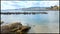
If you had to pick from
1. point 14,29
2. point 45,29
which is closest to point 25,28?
point 14,29

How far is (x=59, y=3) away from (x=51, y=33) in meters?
0.38

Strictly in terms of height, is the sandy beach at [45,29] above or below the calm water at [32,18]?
below

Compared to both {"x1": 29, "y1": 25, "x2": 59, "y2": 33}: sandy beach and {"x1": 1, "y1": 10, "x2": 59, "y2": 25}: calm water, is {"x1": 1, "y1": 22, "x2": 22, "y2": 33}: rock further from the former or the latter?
{"x1": 29, "y1": 25, "x2": 59, "y2": 33}: sandy beach

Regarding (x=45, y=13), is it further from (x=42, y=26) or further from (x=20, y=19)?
(x=20, y=19)

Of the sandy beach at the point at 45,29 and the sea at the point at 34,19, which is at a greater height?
the sea at the point at 34,19

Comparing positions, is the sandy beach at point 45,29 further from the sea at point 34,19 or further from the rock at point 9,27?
the rock at point 9,27

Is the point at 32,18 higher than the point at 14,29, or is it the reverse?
the point at 32,18

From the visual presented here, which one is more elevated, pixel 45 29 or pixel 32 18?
pixel 32 18

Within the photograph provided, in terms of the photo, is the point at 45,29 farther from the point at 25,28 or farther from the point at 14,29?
the point at 14,29

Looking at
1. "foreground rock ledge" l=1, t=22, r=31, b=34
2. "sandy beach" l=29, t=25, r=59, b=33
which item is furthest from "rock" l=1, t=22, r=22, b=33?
"sandy beach" l=29, t=25, r=59, b=33

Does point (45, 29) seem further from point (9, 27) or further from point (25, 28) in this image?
point (9, 27)

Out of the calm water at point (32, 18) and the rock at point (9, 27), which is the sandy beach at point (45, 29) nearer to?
the calm water at point (32, 18)

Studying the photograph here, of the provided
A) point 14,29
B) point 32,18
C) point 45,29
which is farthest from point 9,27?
point 45,29

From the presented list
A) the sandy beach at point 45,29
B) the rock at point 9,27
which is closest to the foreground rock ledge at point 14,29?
the rock at point 9,27
